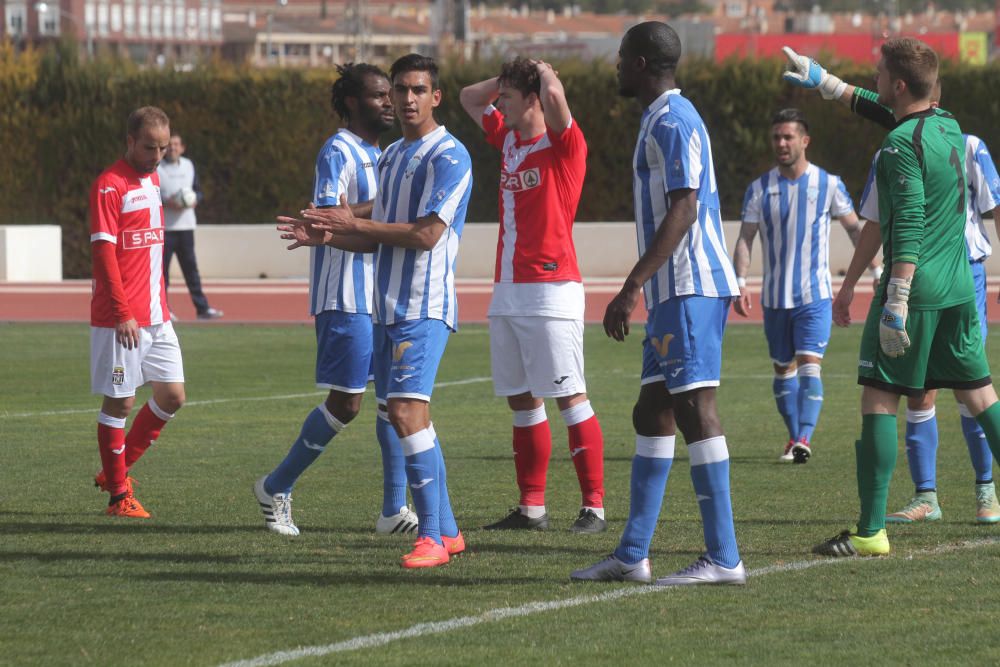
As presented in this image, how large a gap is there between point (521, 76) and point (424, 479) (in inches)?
70.1

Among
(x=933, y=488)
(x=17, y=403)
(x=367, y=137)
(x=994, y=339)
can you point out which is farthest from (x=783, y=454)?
(x=994, y=339)

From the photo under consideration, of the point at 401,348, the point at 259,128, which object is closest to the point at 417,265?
the point at 401,348

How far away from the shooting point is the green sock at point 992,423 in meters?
6.91

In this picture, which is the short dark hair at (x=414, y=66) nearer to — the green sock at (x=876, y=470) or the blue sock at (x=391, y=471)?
the blue sock at (x=391, y=471)

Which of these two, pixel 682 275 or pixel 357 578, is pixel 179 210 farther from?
pixel 682 275

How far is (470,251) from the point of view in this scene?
27984 mm

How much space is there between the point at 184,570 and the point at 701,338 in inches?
87.2

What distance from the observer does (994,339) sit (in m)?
17.2

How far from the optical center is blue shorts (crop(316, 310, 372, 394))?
24.5 feet

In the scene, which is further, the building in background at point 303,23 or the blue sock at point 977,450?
the building in background at point 303,23

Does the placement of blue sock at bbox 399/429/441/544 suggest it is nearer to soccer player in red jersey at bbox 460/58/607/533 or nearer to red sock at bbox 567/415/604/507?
soccer player in red jersey at bbox 460/58/607/533

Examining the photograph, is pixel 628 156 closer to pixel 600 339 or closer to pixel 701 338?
pixel 600 339

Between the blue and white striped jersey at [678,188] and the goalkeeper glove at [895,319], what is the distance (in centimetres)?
70

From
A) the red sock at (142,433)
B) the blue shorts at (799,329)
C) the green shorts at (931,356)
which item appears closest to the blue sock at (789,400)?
the blue shorts at (799,329)
